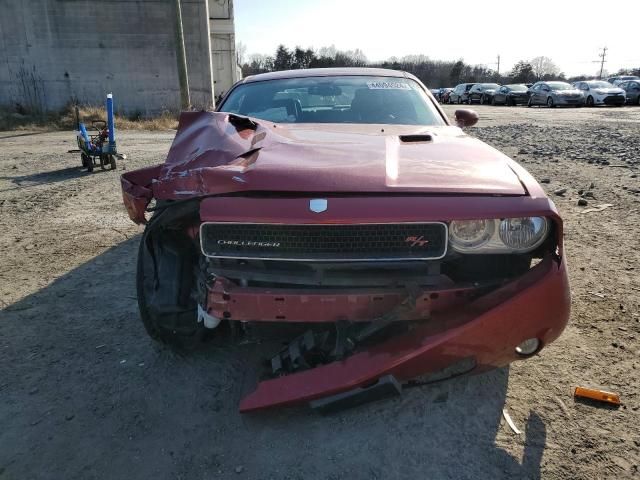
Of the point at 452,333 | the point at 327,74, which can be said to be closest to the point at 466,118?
the point at 327,74

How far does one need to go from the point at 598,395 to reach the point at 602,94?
2821cm

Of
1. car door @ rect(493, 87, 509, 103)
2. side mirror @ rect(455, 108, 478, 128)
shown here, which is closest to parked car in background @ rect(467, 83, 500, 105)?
car door @ rect(493, 87, 509, 103)

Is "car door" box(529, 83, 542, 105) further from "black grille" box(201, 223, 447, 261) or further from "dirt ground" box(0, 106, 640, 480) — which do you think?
"black grille" box(201, 223, 447, 261)

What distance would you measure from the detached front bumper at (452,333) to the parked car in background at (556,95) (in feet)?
92.3

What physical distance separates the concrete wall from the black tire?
18992mm

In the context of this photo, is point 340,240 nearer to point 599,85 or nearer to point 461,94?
point 599,85

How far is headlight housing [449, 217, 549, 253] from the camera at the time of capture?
1997 mm

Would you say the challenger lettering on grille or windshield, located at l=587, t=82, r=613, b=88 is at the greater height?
windshield, located at l=587, t=82, r=613, b=88

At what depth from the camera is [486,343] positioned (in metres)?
1.95

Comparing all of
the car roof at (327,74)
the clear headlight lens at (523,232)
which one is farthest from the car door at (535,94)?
the clear headlight lens at (523,232)

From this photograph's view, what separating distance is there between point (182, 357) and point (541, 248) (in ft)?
A: 6.20

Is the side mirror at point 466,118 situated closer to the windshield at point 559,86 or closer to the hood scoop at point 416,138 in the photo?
the hood scoop at point 416,138

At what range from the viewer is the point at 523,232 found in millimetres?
2010

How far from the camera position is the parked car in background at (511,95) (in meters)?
30.2
